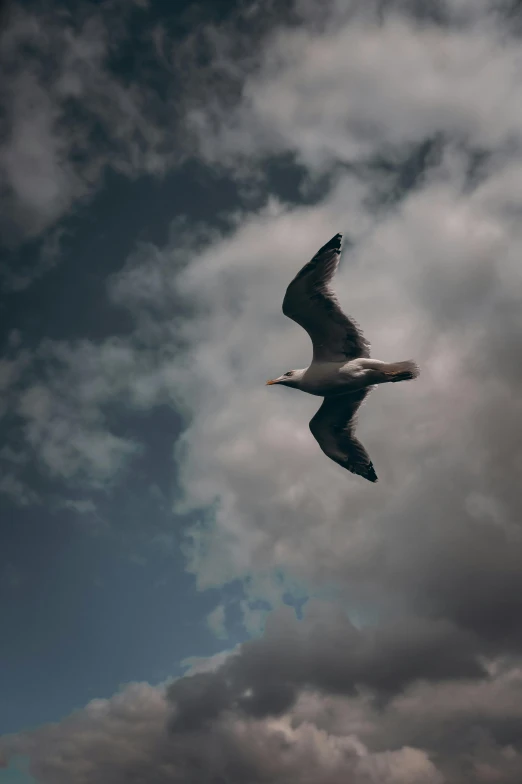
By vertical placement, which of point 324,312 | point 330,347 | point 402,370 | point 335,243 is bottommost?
point 402,370

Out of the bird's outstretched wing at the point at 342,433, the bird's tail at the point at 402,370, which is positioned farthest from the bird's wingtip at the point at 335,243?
the bird's outstretched wing at the point at 342,433

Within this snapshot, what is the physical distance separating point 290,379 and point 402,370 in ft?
18.2

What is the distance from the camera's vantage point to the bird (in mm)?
28094

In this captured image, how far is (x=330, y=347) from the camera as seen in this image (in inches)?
1169

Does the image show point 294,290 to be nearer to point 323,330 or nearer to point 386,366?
point 323,330

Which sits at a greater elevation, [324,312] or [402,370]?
[324,312]

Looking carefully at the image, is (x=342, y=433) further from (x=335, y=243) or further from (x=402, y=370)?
(x=335, y=243)

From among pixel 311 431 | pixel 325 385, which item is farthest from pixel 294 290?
pixel 311 431

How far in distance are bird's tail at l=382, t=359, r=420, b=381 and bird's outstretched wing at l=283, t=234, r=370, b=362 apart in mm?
1363

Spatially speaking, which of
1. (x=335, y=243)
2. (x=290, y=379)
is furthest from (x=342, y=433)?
(x=335, y=243)

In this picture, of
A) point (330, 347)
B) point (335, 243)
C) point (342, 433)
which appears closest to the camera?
point (335, 243)

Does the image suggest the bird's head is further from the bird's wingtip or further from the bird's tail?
the bird's wingtip

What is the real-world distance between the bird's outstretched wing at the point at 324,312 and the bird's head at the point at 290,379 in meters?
1.21

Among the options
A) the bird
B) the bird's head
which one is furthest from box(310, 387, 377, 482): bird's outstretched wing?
the bird's head
